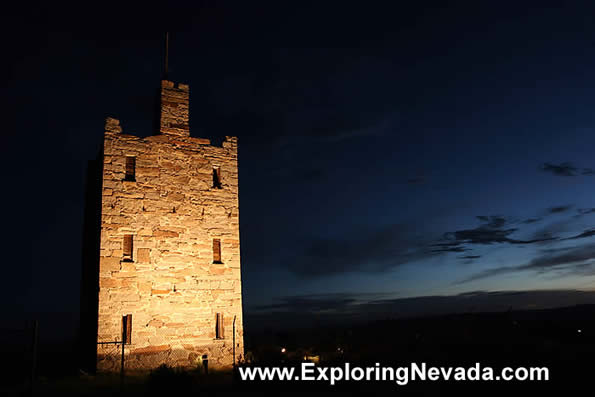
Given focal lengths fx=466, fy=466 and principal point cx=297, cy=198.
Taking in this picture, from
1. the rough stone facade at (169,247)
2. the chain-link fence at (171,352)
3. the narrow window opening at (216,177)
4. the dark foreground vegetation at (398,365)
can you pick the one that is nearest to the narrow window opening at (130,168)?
the rough stone facade at (169,247)

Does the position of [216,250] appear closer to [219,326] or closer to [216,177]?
[219,326]

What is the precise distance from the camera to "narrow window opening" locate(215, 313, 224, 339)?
13789mm

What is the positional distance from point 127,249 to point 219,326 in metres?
3.49

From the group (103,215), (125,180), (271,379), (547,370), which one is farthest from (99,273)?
(547,370)

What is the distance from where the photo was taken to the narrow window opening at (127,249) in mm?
13076

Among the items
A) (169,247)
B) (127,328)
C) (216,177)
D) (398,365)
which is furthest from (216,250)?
(398,365)

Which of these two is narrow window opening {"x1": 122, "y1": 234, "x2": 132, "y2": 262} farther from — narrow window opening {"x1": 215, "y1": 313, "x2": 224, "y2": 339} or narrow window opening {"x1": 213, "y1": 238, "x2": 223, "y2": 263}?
narrow window opening {"x1": 215, "y1": 313, "x2": 224, "y2": 339}

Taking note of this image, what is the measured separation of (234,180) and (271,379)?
6.41 metres

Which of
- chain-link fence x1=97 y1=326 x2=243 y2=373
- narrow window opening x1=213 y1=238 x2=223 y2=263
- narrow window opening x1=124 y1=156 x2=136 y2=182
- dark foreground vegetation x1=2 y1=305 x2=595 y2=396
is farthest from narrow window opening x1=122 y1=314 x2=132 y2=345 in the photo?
narrow window opening x1=124 y1=156 x2=136 y2=182

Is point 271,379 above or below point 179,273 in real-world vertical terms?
below

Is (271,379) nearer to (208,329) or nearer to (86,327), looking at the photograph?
(208,329)

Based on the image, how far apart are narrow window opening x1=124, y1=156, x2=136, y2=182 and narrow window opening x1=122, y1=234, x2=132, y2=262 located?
5.80ft

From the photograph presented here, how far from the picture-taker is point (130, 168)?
45.8 ft

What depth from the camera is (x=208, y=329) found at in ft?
44.7
